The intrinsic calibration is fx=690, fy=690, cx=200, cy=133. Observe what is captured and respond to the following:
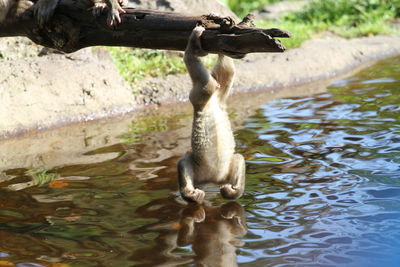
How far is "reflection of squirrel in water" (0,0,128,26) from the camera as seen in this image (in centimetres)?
510

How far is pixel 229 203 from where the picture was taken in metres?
5.36

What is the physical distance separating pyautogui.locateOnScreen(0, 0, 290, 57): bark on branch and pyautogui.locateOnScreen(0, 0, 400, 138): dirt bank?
2.58 meters

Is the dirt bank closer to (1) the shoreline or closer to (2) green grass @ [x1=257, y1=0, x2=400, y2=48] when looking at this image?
(1) the shoreline

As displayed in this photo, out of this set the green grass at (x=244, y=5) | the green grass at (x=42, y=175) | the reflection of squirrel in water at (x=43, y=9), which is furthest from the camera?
the green grass at (x=244, y=5)

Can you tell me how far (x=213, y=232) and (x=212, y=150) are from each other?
26.3 inches

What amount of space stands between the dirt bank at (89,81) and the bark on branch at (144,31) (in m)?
2.58

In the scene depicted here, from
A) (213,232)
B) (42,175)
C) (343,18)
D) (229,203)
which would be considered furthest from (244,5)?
(213,232)

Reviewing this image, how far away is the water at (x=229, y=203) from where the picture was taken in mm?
4461

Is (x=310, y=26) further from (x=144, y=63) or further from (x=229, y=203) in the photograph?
(x=229, y=203)

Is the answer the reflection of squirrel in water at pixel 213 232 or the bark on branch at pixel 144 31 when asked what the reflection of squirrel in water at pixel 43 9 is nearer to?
the bark on branch at pixel 144 31

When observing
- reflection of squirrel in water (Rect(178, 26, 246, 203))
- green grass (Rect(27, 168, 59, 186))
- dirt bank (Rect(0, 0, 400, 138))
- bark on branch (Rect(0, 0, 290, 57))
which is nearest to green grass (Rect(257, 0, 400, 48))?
dirt bank (Rect(0, 0, 400, 138))

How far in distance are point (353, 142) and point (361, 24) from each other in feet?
24.1

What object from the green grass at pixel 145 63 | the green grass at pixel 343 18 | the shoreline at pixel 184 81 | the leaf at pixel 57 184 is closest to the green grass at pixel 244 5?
the green grass at pixel 343 18

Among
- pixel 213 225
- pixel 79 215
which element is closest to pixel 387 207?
pixel 213 225
